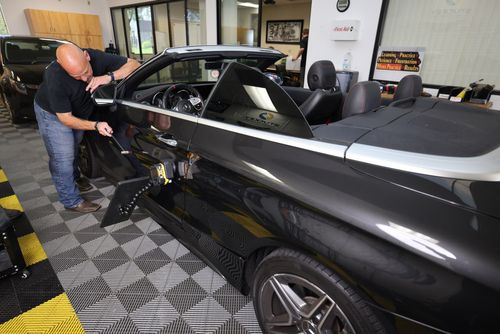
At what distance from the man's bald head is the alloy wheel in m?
1.86

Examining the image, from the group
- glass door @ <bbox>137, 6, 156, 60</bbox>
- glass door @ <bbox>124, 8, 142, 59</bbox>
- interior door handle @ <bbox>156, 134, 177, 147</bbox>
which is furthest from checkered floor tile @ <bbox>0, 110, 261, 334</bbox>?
glass door @ <bbox>124, 8, 142, 59</bbox>

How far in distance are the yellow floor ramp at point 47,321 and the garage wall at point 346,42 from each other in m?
4.64

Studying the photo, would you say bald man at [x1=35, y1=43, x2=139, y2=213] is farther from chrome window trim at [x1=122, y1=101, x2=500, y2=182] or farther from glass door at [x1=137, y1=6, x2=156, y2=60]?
glass door at [x1=137, y1=6, x2=156, y2=60]

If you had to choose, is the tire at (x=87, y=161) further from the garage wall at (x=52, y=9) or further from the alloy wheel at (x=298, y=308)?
the garage wall at (x=52, y=9)

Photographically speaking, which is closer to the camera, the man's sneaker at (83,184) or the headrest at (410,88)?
the headrest at (410,88)

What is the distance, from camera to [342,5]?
441 centimetres

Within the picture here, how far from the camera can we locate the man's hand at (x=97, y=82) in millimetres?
2109

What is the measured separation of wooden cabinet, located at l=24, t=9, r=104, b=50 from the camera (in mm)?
9312

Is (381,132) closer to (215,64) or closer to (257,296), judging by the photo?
(257,296)

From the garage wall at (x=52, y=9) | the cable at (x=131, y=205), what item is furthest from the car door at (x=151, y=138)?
the garage wall at (x=52, y=9)

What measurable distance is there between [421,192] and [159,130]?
135 cm

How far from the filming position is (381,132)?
116 cm

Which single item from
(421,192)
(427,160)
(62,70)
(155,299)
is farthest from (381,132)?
(62,70)

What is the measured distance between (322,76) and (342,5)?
3360mm
